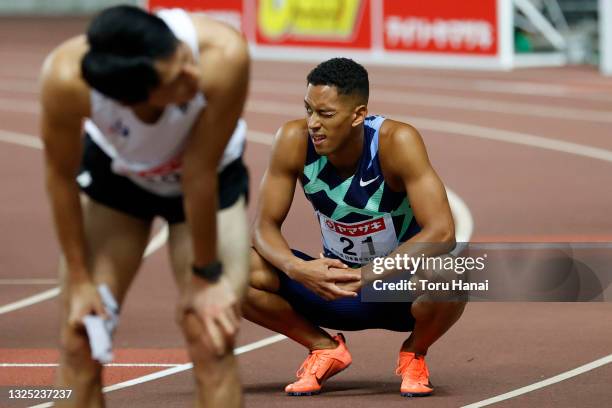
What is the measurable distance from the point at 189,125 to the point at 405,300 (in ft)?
6.87

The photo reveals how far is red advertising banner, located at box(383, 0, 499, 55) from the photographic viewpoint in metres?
22.6

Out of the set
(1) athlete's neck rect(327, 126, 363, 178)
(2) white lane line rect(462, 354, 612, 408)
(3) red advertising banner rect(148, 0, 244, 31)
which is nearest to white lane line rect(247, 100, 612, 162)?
(3) red advertising banner rect(148, 0, 244, 31)

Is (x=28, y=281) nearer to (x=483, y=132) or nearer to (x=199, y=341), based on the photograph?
(x=199, y=341)

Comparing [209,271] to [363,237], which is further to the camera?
[363,237]

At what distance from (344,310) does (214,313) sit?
190cm

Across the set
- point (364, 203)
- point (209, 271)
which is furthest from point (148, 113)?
point (364, 203)

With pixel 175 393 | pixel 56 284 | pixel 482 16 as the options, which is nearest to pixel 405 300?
pixel 175 393

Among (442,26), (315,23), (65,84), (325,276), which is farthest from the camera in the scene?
(315,23)

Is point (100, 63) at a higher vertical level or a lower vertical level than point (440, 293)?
higher

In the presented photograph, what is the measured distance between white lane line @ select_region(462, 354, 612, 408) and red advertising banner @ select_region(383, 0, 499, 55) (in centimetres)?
1590

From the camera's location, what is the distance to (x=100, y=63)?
13.5 feet

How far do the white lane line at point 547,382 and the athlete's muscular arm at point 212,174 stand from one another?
1883mm

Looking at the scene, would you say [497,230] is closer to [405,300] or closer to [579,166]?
[579,166]

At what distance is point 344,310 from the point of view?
646 cm
